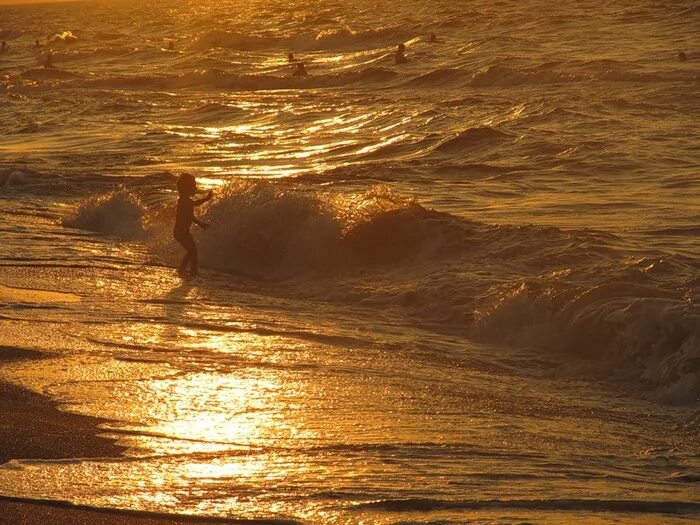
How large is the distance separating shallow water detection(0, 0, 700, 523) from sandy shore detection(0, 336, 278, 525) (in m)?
0.14

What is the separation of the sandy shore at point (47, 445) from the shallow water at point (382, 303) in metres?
0.14

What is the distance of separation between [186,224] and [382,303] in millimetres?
2856

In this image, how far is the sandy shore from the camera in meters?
5.51

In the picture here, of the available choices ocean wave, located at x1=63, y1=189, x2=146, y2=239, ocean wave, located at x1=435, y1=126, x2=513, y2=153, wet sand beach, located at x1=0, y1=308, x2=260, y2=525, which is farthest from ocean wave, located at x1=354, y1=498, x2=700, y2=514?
ocean wave, located at x1=435, y1=126, x2=513, y2=153

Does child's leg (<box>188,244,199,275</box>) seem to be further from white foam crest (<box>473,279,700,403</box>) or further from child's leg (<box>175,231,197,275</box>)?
white foam crest (<box>473,279,700,403</box>)

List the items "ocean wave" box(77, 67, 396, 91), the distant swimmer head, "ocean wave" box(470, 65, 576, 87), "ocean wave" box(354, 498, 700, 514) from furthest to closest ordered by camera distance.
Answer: the distant swimmer head < "ocean wave" box(77, 67, 396, 91) < "ocean wave" box(470, 65, 576, 87) < "ocean wave" box(354, 498, 700, 514)

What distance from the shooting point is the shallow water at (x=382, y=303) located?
6.30m

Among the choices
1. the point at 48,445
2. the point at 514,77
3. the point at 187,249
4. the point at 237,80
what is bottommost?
the point at 187,249

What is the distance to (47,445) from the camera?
6.58m

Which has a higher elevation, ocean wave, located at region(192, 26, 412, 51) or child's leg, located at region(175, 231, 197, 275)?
ocean wave, located at region(192, 26, 412, 51)

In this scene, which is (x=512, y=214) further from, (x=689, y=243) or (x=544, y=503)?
(x=544, y=503)

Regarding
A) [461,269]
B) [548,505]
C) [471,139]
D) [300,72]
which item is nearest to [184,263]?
[461,269]

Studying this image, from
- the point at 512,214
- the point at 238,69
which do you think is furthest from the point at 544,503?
the point at 238,69

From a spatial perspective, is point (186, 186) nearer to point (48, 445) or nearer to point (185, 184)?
point (185, 184)
